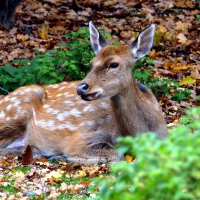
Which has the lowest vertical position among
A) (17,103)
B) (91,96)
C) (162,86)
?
(162,86)

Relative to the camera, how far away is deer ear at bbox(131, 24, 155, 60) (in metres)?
8.34

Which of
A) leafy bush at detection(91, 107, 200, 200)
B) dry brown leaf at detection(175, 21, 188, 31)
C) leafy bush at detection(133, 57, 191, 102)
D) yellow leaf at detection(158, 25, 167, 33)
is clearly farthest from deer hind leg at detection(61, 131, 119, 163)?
dry brown leaf at detection(175, 21, 188, 31)

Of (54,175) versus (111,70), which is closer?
(54,175)

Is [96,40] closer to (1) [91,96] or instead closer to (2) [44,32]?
(1) [91,96]

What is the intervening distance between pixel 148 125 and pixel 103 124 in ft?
1.77

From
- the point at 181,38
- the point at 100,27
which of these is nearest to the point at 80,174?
the point at 181,38

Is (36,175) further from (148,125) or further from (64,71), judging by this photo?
(64,71)

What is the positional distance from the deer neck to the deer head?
12 cm

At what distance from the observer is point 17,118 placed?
8.99 metres

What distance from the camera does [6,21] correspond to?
566 inches

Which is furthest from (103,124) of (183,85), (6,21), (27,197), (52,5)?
(52,5)

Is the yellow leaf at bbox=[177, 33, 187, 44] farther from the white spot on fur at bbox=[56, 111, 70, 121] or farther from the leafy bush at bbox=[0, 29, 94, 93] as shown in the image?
the white spot on fur at bbox=[56, 111, 70, 121]

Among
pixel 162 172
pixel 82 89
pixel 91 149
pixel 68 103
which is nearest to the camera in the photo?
pixel 162 172

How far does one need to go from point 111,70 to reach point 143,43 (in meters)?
0.75
